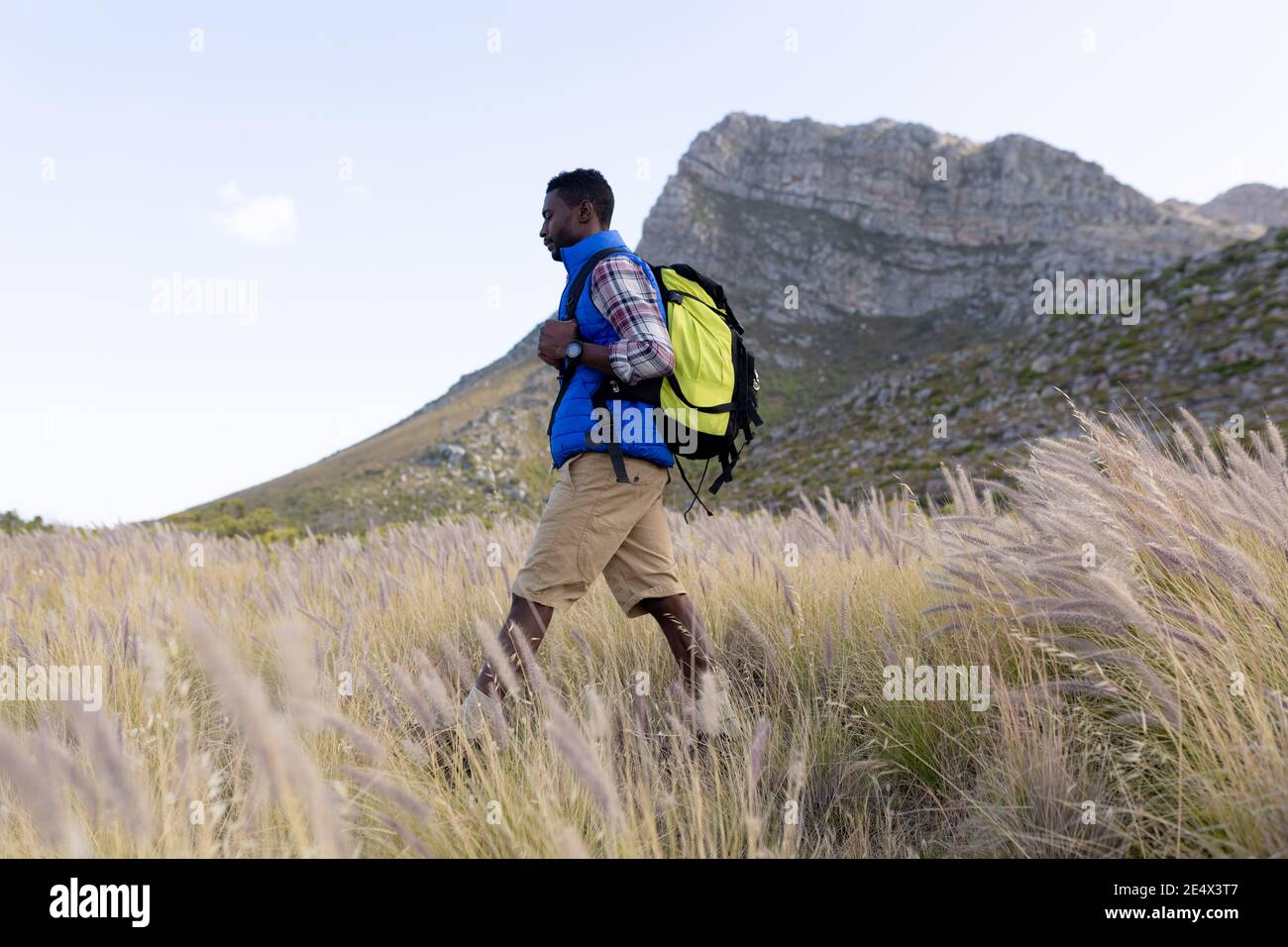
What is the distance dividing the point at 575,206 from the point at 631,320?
67 cm

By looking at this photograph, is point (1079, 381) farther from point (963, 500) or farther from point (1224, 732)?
point (1224, 732)

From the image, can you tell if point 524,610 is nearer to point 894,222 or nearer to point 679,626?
point 679,626

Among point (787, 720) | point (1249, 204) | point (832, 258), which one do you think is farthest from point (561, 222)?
point (1249, 204)

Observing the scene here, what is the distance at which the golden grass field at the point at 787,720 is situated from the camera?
1.77 meters

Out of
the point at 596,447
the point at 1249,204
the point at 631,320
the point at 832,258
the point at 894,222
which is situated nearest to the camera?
the point at 631,320

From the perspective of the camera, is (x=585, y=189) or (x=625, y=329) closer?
(x=625, y=329)

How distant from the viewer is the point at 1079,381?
52.6 ft

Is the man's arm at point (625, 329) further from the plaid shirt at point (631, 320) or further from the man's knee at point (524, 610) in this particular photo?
the man's knee at point (524, 610)

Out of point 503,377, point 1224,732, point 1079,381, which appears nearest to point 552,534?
point 1224,732

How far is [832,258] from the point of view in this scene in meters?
91.1

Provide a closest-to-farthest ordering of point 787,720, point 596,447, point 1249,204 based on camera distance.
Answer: point 596,447, point 787,720, point 1249,204

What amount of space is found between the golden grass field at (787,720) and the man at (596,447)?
379mm
